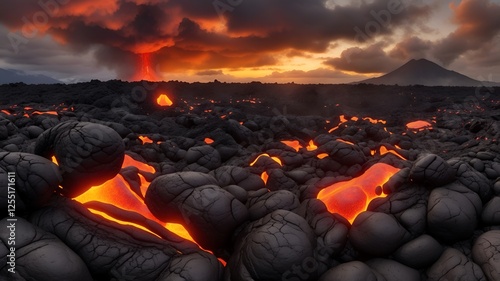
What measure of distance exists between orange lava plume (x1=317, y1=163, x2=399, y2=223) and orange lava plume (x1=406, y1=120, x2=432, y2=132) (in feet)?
34.8

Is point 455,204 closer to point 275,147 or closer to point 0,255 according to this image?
point 275,147

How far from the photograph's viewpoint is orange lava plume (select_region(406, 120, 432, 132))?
17.5 meters

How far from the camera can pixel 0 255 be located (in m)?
4.93

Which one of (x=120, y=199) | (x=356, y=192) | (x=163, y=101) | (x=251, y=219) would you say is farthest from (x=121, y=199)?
(x=163, y=101)

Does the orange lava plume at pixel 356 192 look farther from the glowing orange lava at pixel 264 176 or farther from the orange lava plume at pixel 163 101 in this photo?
the orange lava plume at pixel 163 101

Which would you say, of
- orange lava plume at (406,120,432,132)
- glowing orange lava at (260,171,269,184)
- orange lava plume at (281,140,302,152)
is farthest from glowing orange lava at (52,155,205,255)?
orange lava plume at (406,120,432,132)

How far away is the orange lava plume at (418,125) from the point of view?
57.3 feet

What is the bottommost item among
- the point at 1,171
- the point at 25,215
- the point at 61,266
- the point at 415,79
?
the point at 61,266

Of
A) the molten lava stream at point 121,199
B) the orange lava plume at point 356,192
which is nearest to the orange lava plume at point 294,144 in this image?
the orange lava plume at point 356,192

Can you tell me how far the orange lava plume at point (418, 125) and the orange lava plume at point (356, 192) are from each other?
10605 mm

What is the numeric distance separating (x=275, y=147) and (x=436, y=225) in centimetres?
530

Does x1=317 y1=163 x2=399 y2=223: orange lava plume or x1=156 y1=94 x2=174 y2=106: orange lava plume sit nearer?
x1=317 y1=163 x2=399 y2=223: orange lava plume

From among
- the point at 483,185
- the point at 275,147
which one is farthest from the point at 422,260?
the point at 275,147

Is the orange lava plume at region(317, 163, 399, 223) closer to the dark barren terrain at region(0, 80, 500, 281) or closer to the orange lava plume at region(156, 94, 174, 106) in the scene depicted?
the dark barren terrain at region(0, 80, 500, 281)
